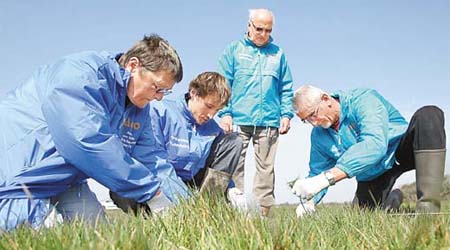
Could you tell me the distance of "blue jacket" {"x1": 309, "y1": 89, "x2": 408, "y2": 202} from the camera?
14.9ft

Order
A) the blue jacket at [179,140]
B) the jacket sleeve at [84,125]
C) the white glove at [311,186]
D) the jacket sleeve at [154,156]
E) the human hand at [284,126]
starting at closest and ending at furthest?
the jacket sleeve at [84,125], the jacket sleeve at [154,156], the white glove at [311,186], the blue jacket at [179,140], the human hand at [284,126]

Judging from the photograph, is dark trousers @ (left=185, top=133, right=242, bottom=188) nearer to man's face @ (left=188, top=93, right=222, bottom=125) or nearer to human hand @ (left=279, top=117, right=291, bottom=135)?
man's face @ (left=188, top=93, right=222, bottom=125)

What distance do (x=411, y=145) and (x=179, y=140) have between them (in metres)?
2.02

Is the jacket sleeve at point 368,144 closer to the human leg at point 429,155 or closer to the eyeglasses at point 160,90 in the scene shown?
the human leg at point 429,155

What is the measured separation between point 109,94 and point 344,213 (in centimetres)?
158

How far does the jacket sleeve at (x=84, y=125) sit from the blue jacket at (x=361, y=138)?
77.5 inches

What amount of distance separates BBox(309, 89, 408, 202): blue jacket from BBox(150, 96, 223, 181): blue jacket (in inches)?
44.6

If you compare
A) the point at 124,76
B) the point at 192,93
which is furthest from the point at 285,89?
the point at 124,76

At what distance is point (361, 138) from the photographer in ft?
15.5

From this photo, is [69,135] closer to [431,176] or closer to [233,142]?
[233,142]

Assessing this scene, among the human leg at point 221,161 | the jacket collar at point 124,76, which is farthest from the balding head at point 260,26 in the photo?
the jacket collar at point 124,76

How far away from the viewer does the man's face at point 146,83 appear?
375cm

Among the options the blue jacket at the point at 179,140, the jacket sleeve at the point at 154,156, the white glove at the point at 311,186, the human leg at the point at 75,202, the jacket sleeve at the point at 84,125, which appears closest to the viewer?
the jacket sleeve at the point at 84,125

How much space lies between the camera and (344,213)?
10.7ft
